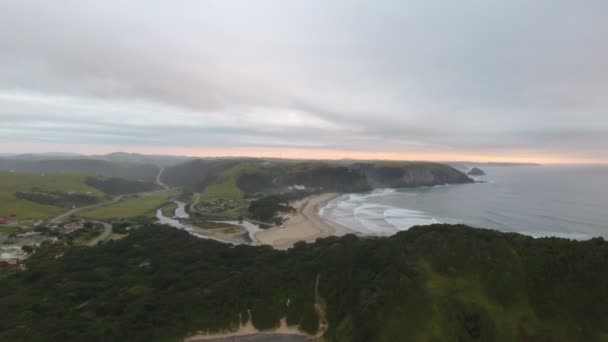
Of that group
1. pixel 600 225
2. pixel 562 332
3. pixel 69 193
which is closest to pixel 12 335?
pixel 562 332

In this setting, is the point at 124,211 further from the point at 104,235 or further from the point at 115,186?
the point at 115,186

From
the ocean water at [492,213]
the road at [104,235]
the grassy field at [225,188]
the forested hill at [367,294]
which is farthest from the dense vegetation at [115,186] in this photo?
the forested hill at [367,294]

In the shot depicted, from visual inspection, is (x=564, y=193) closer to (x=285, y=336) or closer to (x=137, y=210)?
(x=285, y=336)

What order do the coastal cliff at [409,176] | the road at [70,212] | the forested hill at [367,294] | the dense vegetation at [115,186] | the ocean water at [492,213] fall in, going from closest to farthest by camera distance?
the forested hill at [367,294] → the ocean water at [492,213] → the road at [70,212] → the dense vegetation at [115,186] → the coastal cliff at [409,176]

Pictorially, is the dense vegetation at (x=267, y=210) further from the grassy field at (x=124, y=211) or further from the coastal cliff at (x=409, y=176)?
the coastal cliff at (x=409, y=176)

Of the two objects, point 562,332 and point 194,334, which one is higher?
point 562,332

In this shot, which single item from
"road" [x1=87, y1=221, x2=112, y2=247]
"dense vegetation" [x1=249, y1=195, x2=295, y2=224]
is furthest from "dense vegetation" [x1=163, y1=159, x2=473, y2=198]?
"road" [x1=87, y1=221, x2=112, y2=247]
